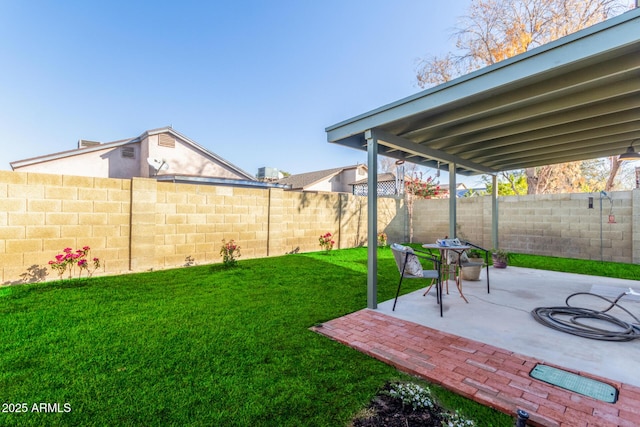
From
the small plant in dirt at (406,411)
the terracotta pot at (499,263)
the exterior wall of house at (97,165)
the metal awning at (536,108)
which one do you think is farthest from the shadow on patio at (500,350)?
the exterior wall of house at (97,165)

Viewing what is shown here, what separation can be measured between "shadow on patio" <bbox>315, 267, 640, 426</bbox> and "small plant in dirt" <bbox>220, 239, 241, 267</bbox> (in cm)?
387

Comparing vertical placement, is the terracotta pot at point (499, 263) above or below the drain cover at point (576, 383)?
above

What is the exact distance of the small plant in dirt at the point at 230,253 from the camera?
6615mm

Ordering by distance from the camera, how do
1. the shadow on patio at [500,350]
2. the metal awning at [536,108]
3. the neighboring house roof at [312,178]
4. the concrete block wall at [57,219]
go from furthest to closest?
the neighboring house roof at [312,178], the concrete block wall at [57,219], the metal awning at [536,108], the shadow on patio at [500,350]

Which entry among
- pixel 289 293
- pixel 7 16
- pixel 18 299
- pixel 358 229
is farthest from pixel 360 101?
pixel 18 299

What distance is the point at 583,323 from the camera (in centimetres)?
342

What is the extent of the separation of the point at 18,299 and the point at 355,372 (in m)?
4.75

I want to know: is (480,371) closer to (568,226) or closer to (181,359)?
(181,359)

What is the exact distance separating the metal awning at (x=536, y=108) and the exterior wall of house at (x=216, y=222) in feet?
10.1

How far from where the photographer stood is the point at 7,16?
7.66 m

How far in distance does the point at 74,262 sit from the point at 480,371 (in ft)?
20.6

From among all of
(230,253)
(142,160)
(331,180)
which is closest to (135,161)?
(142,160)

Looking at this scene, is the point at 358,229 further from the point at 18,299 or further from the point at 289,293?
the point at 18,299

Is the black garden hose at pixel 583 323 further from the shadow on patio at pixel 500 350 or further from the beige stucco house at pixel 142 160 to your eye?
the beige stucco house at pixel 142 160
